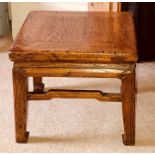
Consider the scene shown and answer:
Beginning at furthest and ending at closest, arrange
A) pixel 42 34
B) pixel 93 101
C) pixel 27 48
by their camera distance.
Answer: pixel 93 101, pixel 42 34, pixel 27 48

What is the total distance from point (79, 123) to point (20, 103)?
0.28 metres

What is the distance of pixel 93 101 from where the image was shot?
A: 151 cm

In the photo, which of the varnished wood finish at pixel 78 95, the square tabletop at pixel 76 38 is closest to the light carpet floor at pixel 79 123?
the varnished wood finish at pixel 78 95

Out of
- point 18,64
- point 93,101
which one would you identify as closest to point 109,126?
point 93,101

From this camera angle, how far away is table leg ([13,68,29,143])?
3.72ft

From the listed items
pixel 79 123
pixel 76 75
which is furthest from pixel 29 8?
pixel 76 75

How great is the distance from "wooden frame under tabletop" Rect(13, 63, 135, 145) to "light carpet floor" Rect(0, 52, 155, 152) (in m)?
0.08

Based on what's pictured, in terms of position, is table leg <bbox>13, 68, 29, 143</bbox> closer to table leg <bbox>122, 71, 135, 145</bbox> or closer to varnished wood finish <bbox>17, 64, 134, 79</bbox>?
varnished wood finish <bbox>17, 64, 134, 79</bbox>

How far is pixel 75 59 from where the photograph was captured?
3.60 ft

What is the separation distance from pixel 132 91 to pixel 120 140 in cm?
21

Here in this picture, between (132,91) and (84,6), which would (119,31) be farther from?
(84,6)

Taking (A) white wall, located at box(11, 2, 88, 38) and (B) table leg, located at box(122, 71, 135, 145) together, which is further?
(A) white wall, located at box(11, 2, 88, 38)

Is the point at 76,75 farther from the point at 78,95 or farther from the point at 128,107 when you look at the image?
the point at 128,107

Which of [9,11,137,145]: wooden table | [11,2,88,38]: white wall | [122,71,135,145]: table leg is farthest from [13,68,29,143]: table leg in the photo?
[11,2,88,38]: white wall
